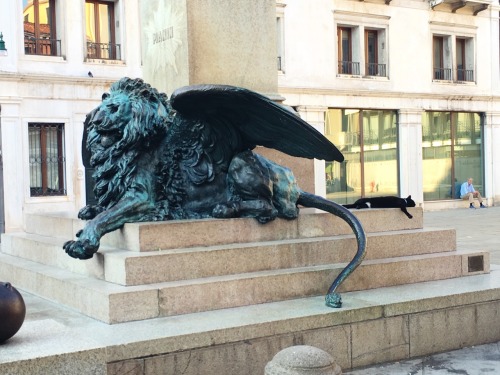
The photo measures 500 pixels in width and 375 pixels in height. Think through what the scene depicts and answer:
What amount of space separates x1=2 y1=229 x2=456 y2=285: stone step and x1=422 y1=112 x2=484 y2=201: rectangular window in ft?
→ 70.4

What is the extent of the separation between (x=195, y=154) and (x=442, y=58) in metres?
24.0

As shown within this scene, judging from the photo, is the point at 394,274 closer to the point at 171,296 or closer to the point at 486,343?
the point at 486,343

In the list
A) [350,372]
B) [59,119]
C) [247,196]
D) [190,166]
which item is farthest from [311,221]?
[59,119]

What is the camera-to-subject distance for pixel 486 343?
6.18m

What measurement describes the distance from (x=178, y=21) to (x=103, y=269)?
125 inches

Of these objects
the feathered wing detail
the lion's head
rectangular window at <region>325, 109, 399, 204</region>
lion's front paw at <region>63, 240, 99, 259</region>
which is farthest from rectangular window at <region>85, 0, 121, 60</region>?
lion's front paw at <region>63, 240, 99, 259</region>

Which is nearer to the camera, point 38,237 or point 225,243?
point 225,243

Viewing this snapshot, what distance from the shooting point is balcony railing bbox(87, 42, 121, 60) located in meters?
21.4

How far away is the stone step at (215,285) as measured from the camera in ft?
16.9

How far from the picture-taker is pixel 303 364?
11.5 ft

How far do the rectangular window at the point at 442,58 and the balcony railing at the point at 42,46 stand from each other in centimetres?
1458

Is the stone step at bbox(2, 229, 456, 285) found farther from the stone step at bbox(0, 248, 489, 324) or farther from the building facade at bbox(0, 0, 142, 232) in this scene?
the building facade at bbox(0, 0, 142, 232)

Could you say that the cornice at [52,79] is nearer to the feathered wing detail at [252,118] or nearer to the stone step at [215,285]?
the stone step at [215,285]

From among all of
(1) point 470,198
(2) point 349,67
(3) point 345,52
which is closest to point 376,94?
(2) point 349,67
